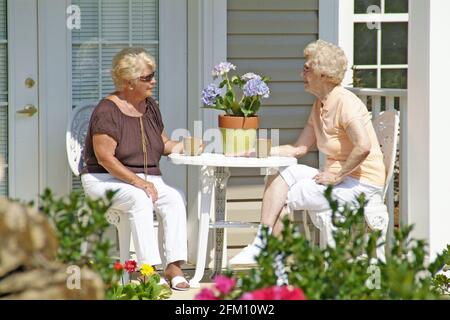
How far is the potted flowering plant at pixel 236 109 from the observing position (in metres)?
5.44

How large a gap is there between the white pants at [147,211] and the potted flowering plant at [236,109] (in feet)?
1.27

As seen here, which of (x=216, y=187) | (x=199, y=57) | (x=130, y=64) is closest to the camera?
(x=130, y=64)

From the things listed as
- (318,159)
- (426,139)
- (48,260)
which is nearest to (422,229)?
(426,139)

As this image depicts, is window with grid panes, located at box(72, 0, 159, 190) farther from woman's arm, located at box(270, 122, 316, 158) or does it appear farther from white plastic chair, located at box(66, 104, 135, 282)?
woman's arm, located at box(270, 122, 316, 158)

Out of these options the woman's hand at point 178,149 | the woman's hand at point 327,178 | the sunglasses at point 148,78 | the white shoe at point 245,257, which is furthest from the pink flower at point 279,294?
the woman's hand at point 178,149

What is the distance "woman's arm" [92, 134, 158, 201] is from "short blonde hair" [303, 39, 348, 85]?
103 centimetres

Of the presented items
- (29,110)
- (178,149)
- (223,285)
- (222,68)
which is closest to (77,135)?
(29,110)

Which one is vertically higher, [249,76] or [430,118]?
[249,76]

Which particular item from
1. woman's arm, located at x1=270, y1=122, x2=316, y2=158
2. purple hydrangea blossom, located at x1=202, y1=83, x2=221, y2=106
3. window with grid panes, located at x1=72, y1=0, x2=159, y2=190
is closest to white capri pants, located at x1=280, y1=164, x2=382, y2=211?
woman's arm, located at x1=270, y1=122, x2=316, y2=158

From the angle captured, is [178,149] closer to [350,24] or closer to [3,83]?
[3,83]

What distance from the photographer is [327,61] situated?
5281 mm

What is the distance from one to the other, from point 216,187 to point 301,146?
0.52 m

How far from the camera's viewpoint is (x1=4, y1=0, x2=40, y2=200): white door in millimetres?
5758

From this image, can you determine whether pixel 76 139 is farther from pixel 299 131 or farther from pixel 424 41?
pixel 424 41
